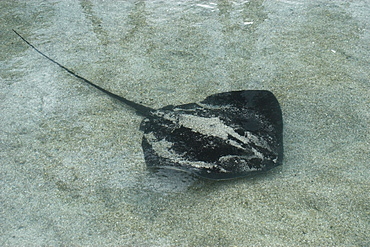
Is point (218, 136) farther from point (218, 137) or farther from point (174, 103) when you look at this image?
point (174, 103)

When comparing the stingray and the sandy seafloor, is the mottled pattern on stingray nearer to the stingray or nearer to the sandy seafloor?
the stingray

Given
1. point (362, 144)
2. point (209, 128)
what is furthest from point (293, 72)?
point (209, 128)

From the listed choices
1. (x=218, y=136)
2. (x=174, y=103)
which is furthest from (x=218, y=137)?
(x=174, y=103)

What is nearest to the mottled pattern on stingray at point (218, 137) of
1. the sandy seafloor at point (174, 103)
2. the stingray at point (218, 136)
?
the stingray at point (218, 136)

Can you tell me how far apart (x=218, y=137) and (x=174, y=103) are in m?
0.88

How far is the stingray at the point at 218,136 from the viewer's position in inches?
90.1

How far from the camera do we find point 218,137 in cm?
239

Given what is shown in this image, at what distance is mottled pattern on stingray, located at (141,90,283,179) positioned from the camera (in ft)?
7.51

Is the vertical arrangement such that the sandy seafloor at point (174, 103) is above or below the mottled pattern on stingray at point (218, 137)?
below

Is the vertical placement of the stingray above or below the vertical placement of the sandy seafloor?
above

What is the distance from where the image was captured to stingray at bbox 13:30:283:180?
2289 mm

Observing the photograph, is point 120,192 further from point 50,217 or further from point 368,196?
point 368,196

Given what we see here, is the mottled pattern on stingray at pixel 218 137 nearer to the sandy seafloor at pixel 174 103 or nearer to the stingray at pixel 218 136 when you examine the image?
the stingray at pixel 218 136

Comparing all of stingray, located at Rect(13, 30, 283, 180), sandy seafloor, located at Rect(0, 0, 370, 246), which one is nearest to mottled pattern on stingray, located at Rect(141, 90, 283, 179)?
stingray, located at Rect(13, 30, 283, 180)
